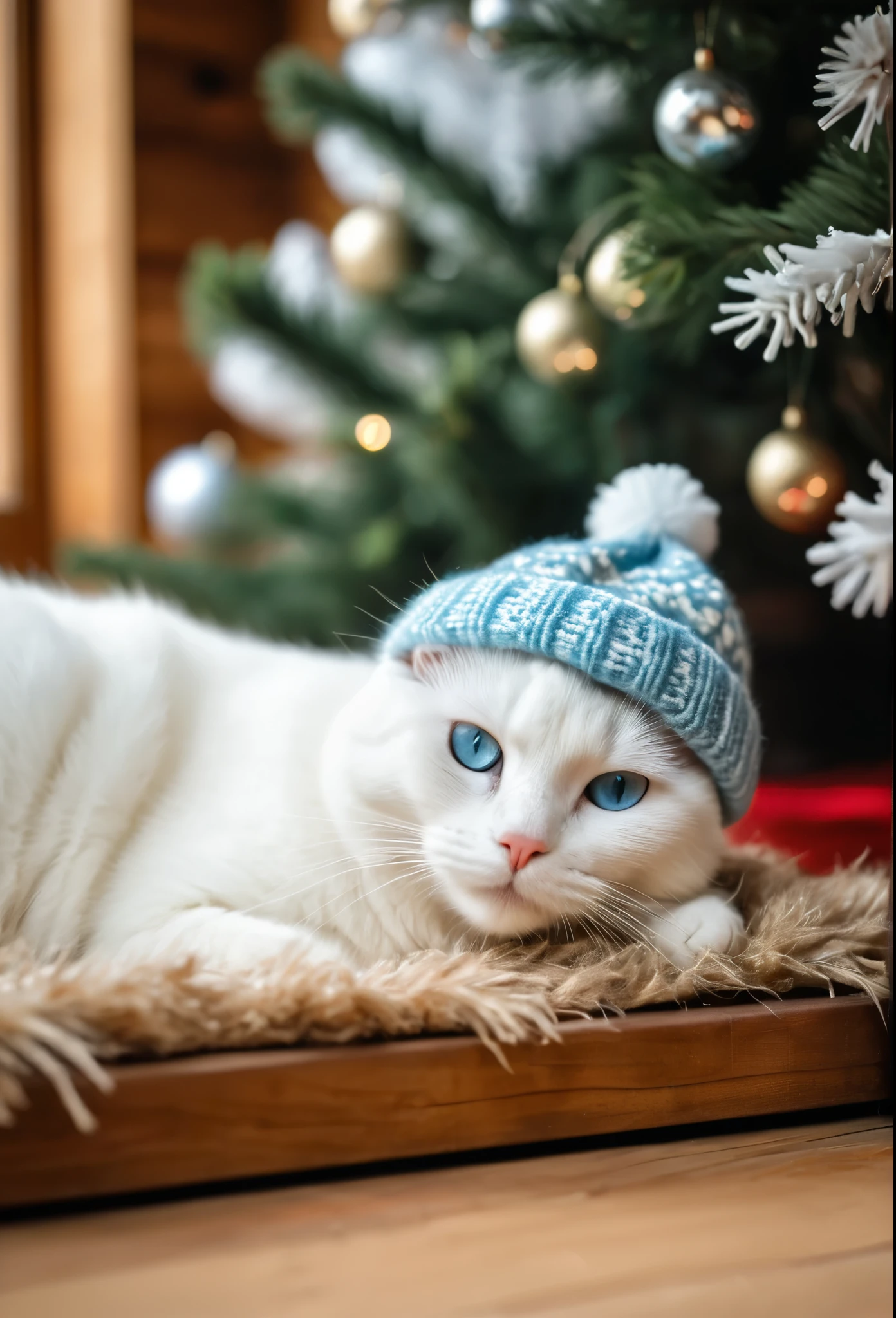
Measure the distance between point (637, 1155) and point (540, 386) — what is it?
1.21 meters

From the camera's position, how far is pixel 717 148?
45.1 inches

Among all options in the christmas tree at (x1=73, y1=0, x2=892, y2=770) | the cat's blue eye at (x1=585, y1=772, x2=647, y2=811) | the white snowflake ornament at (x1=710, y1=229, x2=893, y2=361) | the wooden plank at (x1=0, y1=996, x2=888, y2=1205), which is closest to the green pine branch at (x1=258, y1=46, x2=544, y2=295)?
the christmas tree at (x1=73, y1=0, x2=892, y2=770)

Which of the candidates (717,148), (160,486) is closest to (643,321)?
(717,148)

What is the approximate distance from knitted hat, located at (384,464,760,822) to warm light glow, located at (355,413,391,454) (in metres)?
0.94

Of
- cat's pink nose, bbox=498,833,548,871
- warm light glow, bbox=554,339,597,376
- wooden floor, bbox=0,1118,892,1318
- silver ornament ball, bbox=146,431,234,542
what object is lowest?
wooden floor, bbox=0,1118,892,1318

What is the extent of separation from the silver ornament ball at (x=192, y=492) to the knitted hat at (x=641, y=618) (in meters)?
1.18

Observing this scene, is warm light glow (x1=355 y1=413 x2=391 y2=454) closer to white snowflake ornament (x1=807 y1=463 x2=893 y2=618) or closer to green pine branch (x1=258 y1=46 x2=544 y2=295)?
green pine branch (x1=258 y1=46 x2=544 y2=295)

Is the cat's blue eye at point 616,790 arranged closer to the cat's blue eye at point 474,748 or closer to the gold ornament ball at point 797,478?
the cat's blue eye at point 474,748

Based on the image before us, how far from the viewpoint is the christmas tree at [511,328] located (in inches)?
46.5

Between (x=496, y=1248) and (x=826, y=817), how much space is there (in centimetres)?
109

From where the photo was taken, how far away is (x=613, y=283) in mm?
1267

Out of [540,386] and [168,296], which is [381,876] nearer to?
[540,386]

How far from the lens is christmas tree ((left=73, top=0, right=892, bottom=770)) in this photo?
3.88 feet

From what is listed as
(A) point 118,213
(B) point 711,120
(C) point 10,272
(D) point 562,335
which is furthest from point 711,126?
(C) point 10,272
